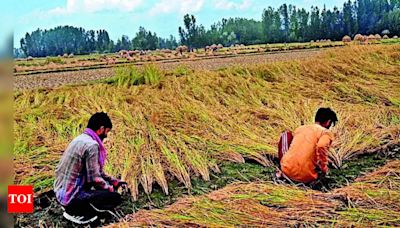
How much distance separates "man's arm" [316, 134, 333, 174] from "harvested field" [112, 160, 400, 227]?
1.05 ft

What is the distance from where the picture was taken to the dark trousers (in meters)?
3.15

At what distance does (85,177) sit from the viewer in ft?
10.6

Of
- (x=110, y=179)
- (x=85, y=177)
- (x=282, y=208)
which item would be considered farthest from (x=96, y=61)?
(x=282, y=208)

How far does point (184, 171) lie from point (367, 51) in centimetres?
669

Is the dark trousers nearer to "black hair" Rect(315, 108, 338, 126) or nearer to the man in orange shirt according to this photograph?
the man in orange shirt

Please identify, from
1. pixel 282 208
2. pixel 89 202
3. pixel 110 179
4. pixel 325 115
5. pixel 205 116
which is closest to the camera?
pixel 282 208

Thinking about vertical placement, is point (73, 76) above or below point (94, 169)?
above

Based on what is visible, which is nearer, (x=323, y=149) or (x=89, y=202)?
(x=89, y=202)

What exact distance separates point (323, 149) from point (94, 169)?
168 cm

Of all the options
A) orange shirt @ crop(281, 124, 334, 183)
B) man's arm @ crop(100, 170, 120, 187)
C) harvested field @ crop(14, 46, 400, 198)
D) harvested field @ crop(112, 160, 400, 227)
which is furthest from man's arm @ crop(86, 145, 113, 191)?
orange shirt @ crop(281, 124, 334, 183)

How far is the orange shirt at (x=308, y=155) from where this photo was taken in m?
3.59

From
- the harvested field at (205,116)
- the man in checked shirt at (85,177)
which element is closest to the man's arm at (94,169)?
the man in checked shirt at (85,177)

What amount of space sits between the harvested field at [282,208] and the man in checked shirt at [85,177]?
255mm

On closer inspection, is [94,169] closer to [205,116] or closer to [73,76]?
[205,116]
